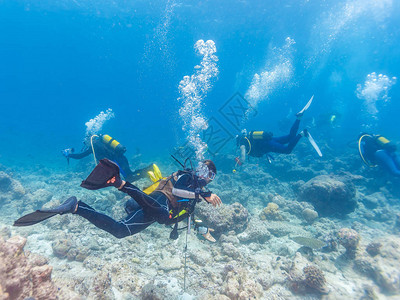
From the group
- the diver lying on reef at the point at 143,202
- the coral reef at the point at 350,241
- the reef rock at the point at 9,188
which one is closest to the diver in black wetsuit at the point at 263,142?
the coral reef at the point at 350,241

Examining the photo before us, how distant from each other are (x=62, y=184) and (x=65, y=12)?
56978 mm

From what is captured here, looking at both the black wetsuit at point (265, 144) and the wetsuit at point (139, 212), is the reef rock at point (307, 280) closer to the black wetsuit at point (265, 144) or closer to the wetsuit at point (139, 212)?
the wetsuit at point (139, 212)

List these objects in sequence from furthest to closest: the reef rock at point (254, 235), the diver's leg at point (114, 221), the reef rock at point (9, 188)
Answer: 1. the reef rock at point (9, 188)
2. the reef rock at point (254, 235)
3. the diver's leg at point (114, 221)

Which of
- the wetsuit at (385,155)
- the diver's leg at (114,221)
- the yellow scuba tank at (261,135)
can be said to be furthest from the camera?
the yellow scuba tank at (261,135)

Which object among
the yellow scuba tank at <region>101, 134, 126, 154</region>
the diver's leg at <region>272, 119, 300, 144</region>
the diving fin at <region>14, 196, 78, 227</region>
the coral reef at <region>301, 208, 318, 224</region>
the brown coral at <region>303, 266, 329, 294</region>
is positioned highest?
the diver's leg at <region>272, 119, 300, 144</region>

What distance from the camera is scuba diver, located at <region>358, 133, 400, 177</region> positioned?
9.27 m

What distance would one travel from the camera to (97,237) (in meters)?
6.21

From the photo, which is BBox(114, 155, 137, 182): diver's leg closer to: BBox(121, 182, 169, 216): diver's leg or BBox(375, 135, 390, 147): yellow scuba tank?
BBox(121, 182, 169, 216): diver's leg

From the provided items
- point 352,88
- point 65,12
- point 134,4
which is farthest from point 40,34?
point 352,88

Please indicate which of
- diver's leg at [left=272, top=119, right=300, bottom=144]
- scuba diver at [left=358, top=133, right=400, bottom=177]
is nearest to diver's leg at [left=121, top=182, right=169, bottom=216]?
diver's leg at [left=272, top=119, right=300, bottom=144]

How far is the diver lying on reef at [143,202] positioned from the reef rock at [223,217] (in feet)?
7.65

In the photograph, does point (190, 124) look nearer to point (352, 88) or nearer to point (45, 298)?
point (45, 298)

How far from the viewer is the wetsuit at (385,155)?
9359mm

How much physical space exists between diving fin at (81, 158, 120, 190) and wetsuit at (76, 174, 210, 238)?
38cm
